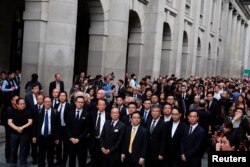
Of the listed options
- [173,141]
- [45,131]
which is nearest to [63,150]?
[45,131]

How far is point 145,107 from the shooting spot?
31.2 feet

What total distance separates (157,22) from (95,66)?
6.10 m

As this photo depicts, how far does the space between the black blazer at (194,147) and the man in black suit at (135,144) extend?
2.60 ft

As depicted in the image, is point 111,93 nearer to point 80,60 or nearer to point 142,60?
point 142,60

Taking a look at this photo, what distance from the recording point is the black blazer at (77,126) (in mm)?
8414

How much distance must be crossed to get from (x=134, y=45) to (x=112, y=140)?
612 inches

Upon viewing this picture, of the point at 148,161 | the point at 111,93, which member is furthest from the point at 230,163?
the point at 111,93

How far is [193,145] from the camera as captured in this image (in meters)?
7.50

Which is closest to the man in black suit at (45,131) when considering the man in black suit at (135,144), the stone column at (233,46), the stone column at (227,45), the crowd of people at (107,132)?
the crowd of people at (107,132)

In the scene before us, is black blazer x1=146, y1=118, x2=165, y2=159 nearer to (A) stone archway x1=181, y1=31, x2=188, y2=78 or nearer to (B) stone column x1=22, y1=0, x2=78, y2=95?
(B) stone column x1=22, y1=0, x2=78, y2=95

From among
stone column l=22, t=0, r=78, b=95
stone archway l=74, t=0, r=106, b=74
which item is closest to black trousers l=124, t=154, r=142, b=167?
stone column l=22, t=0, r=78, b=95

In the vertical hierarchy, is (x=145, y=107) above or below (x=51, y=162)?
above

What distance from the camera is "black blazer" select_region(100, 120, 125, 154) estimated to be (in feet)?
24.9

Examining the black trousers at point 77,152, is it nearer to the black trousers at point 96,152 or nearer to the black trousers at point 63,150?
the black trousers at point 96,152
